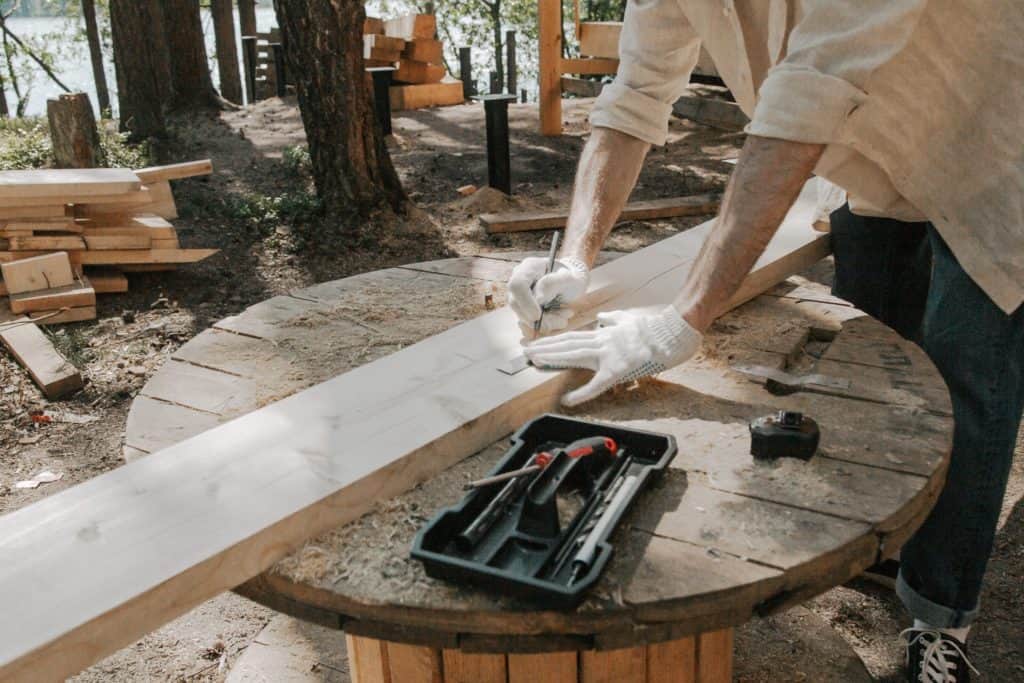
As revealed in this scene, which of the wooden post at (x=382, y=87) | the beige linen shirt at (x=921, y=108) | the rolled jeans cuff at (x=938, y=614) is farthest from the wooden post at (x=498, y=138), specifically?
the rolled jeans cuff at (x=938, y=614)

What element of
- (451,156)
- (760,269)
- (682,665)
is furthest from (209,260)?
(682,665)

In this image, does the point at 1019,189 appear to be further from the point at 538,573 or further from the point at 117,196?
the point at 117,196

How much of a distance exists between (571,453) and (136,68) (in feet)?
29.9

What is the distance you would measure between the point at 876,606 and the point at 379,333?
6.23ft

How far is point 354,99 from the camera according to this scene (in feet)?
19.8

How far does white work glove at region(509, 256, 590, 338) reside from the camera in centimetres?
210

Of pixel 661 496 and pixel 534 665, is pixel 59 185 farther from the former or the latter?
pixel 661 496

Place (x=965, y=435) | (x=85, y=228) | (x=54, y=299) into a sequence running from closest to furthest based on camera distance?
(x=965, y=435), (x=54, y=299), (x=85, y=228)

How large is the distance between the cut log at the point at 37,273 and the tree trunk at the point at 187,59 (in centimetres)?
658

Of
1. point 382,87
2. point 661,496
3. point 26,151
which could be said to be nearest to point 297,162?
point 382,87

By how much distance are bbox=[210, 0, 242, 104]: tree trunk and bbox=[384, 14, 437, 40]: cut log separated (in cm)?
418

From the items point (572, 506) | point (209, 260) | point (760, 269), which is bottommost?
point (209, 260)

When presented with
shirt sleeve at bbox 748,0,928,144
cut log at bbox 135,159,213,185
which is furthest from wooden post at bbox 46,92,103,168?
shirt sleeve at bbox 748,0,928,144

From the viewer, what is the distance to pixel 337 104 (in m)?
6.00
